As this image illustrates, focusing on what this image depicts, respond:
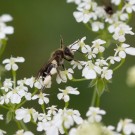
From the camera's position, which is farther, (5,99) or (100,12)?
(100,12)

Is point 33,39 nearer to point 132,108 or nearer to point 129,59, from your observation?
point 129,59

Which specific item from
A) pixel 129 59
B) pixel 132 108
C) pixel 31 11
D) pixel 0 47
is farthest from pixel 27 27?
pixel 0 47

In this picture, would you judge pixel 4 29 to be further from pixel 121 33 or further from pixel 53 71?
pixel 121 33

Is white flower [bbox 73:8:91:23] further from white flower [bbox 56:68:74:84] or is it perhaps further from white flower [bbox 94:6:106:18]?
white flower [bbox 56:68:74:84]

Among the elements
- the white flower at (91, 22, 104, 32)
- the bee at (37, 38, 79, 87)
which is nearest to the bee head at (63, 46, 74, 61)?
the bee at (37, 38, 79, 87)

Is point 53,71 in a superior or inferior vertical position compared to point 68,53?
inferior

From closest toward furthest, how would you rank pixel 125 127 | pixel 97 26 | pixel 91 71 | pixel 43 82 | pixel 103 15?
1. pixel 125 127
2. pixel 91 71
3. pixel 43 82
4. pixel 97 26
5. pixel 103 15

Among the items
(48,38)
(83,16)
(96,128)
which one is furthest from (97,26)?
(48,38)
